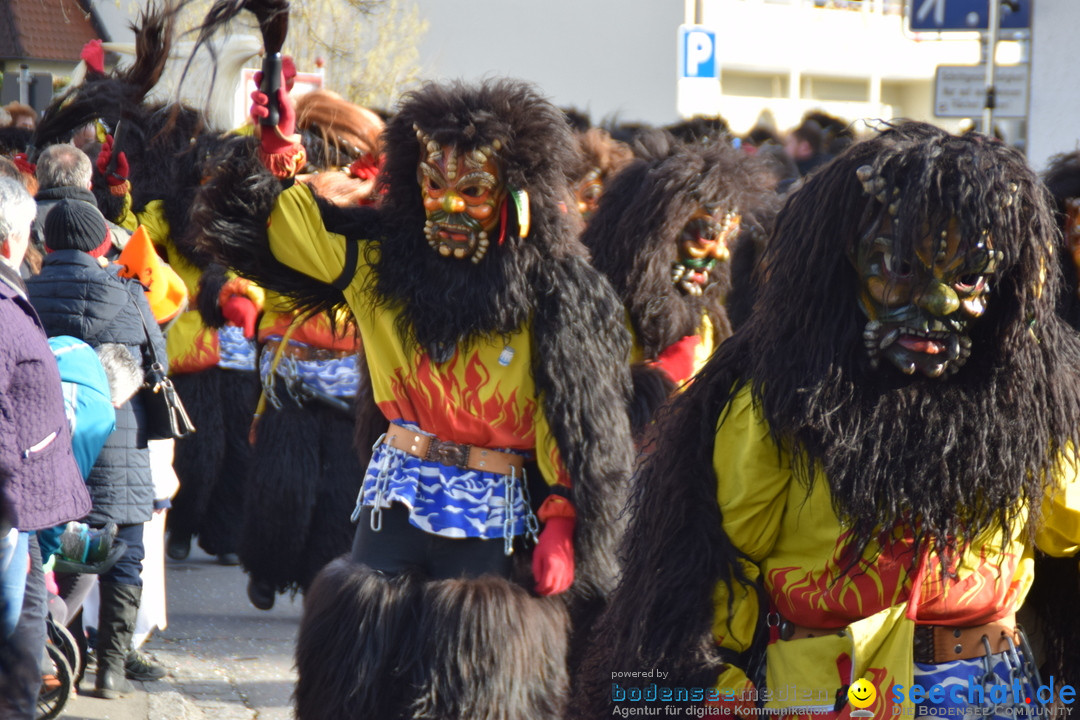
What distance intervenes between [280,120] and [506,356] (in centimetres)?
90

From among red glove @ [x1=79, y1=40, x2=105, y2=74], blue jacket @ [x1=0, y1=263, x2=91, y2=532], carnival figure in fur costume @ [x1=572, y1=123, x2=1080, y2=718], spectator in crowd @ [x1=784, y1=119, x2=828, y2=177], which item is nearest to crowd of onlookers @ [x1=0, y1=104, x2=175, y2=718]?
blue jacket @ [x1=0, y1=263, x2=91, y2=532]

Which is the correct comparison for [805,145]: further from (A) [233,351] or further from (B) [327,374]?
(B) [327,374]

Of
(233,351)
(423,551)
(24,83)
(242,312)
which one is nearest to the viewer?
(423,551)

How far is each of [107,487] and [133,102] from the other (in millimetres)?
1372

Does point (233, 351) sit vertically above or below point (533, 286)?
below

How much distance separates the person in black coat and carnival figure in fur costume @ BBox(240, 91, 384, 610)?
3.14 feet

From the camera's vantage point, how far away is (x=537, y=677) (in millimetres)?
3664

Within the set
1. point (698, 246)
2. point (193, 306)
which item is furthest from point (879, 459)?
point (193, 306)

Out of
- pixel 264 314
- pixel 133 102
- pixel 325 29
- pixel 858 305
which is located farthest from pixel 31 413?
pixel 325 29

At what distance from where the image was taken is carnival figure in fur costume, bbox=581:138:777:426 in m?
4.98

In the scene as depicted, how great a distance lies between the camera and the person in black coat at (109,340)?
459 centimetres

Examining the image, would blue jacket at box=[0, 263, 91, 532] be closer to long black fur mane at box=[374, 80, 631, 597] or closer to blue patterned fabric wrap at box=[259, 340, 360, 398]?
long black fur mane at box=[374, 80, 631, 597]

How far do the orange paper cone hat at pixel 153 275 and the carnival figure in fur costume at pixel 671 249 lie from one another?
1690 millimetres

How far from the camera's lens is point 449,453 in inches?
147
